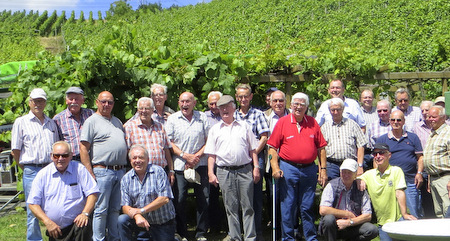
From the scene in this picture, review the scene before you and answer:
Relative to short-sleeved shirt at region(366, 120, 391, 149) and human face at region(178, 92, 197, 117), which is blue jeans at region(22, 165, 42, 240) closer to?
human face at region(178, 92, 197, 117)

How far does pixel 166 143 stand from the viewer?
611 centimetres

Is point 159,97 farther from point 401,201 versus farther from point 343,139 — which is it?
point 401,201

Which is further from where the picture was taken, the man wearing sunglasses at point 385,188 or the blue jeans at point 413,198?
the blue jeans at point 413,198

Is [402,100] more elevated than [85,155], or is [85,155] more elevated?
[402,100]

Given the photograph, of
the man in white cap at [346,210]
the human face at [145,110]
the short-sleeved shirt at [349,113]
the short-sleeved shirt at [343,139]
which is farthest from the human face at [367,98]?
the human face at [145,110]

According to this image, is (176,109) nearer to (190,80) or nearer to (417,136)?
(190,80)

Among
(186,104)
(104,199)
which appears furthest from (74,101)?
(186,104)

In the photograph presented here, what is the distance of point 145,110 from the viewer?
19.4 feet

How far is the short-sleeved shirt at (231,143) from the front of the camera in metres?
6.00

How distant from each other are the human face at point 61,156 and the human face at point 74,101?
1.01 meters

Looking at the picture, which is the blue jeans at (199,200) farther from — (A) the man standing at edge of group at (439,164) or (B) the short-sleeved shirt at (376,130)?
(A) the man standing at edge of group at (439,164)

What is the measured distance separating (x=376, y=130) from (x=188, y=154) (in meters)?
2.21

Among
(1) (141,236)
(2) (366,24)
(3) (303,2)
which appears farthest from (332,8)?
(1) (141,236)

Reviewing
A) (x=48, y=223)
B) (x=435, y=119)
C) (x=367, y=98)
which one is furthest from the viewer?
(x=367, y=98)
